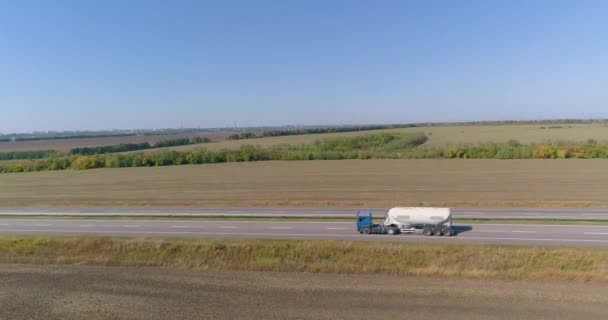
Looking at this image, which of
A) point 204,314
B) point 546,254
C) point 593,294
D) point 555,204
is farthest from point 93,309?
point 555,204

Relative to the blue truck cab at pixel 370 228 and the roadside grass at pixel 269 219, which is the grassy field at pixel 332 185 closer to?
the roadside grass at pixel 269 219

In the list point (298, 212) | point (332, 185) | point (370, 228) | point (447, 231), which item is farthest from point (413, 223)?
point (332, 185)

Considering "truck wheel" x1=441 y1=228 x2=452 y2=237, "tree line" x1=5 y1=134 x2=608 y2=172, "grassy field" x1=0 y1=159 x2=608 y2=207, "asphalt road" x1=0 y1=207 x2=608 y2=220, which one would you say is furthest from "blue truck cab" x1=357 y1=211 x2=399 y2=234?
"tree line" x1=5 y1=134 x2=608 y2=172

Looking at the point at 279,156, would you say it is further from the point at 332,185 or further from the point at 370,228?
the point at 370,228

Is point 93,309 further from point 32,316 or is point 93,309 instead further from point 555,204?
point 555,204

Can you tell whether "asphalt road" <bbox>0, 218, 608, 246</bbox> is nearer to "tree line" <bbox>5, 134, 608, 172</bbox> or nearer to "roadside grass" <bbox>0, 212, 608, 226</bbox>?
"roadside grass" <bbox>0, 212, 608, 226</bbox>

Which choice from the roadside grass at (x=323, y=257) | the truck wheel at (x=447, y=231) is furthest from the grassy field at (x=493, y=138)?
the truck wheel at (x=447, y=231)
